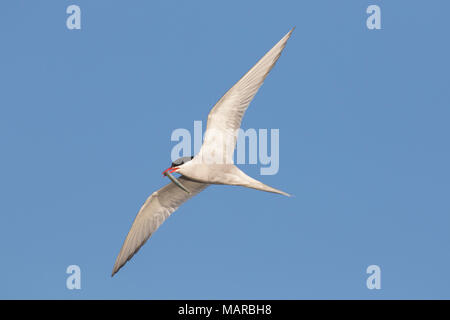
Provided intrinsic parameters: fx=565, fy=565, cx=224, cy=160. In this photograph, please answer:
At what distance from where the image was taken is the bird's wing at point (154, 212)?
1417 cm

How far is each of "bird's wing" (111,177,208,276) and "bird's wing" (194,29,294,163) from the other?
1.42 m

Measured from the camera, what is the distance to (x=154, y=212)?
1452 cm

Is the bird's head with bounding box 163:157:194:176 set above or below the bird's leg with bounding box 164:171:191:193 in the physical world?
above

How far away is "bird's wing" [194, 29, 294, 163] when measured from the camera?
12609mm

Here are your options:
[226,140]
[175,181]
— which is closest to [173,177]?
[175,181]

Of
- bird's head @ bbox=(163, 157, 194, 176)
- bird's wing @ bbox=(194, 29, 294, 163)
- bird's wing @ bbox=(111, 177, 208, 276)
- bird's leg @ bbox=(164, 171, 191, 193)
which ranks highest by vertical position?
bird's wing @ bbox=(194, 29, 294, 163)

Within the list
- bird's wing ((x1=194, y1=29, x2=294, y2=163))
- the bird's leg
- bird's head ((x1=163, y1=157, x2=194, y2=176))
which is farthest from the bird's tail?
the bird's leg

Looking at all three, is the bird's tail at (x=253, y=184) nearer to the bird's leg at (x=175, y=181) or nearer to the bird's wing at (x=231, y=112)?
the bird's wing at (x=231, y=112)

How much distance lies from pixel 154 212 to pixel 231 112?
3516 mm

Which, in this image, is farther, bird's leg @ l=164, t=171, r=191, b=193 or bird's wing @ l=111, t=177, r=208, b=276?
bird's wing @ l=111, t=177, r=208, b=276

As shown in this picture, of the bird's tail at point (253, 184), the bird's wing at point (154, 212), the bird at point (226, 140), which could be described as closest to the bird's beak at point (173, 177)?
the bird at point (226, 140)

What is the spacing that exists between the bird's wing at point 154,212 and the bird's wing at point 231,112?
142 centimetres

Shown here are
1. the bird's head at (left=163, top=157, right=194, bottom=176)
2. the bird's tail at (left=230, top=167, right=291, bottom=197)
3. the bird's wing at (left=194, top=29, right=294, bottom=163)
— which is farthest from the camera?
the bird's head at (left=163, top=157, right=194, bottom=176)

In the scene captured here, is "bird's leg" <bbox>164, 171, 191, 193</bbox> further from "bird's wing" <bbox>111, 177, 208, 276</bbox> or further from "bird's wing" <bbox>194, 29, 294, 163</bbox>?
"bird's wing" <bbox>194, 29, 294, 163</bbox>
